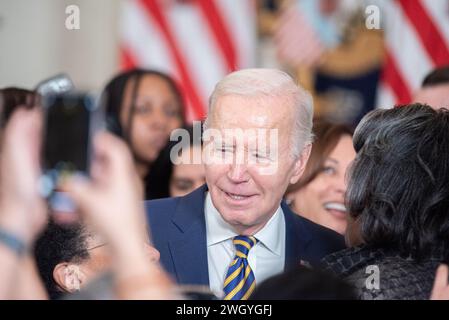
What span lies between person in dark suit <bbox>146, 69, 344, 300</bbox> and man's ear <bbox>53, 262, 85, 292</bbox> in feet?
0.82

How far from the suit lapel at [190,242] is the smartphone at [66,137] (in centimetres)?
61

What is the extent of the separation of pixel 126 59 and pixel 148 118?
825 mm

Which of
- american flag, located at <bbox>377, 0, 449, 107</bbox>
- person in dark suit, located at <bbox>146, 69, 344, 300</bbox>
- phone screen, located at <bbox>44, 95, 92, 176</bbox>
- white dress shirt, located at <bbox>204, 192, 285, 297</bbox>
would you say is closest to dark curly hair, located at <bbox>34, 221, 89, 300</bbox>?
person in dark suit, located at <bbox>146, 69, 344, 300</bbox>

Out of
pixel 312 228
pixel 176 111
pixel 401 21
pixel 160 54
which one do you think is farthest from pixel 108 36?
pixel 312 228

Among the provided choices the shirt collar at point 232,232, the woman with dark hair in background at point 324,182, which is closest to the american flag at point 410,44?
the woman with dark hair in background at point 324,182

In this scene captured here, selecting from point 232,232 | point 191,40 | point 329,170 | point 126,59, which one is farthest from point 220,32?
point 232,232

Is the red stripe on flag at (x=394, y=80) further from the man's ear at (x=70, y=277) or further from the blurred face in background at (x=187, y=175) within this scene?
the man's ear at (x=70, y=277)

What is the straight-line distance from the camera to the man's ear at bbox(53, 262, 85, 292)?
2.21 m

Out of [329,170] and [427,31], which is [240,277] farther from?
[427,31]

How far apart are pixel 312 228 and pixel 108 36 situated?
230cm

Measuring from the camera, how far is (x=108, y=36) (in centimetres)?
463

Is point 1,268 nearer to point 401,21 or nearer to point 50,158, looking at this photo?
point 50,158

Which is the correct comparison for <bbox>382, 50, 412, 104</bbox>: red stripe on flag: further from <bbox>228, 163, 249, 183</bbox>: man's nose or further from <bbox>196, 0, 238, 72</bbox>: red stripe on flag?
<bbox>228, 163, 249, 183</bbox>: man's nose

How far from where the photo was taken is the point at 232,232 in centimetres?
243
